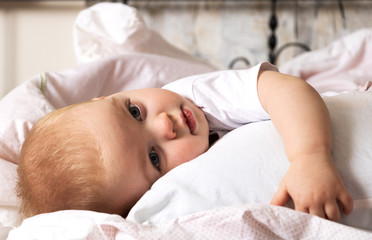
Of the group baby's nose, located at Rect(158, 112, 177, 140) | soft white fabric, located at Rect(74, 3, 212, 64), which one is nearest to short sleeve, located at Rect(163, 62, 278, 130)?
baby's nose, located at Rect(158, 112, 177, 140)

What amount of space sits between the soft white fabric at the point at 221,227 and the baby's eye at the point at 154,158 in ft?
0.59

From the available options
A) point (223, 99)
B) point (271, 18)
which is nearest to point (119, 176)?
point (223, 99)

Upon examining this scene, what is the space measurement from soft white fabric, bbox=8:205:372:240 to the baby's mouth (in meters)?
0.28

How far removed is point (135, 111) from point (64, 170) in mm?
178

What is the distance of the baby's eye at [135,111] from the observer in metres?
0.79

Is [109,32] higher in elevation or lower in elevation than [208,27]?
higher

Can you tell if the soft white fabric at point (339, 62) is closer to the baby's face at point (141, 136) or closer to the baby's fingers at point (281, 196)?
the baby's face at point (141, 136)

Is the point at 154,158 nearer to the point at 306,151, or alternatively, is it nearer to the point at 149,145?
the point at 149,145

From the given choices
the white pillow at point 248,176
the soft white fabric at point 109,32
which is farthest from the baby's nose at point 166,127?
the soft white fabric at point 109,32

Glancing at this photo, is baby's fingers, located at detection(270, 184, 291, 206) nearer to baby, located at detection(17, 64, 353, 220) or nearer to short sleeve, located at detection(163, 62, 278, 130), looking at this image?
baby, located at detection(17, 64, 353, 220)

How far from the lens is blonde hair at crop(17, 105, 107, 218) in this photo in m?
0.69

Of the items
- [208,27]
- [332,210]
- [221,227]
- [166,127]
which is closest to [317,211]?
[332,210]

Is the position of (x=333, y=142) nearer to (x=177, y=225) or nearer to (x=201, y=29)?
(x=177, y=225)

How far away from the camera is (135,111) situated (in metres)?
0.81
